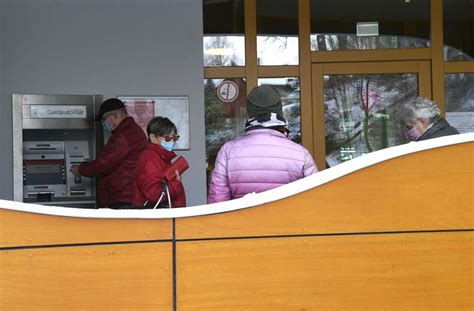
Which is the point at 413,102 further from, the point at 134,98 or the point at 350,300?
the point at 134,98

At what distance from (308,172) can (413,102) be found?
0.98 meters

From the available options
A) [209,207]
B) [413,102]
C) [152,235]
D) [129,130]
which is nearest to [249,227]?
[209,207]

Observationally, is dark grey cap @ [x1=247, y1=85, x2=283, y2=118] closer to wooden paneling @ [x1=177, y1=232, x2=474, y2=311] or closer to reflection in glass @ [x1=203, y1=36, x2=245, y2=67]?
wooden paneling @ [x1=177, y1=232, x2=474, y2=311]

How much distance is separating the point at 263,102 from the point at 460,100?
380 cm

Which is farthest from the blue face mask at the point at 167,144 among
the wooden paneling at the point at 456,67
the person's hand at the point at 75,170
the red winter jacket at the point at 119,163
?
the wooden paneling at the point at 456,67

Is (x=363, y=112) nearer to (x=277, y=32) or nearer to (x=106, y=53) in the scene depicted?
(x=277, y=32)

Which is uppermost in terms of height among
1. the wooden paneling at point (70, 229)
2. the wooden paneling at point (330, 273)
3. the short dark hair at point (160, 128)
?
the short dark hair at point (160, 128)

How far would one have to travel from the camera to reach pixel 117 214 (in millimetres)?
2768

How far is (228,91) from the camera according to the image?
6.43m

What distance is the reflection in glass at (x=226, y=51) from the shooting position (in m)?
6.43

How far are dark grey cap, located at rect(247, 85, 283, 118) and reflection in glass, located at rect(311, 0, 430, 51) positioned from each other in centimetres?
321

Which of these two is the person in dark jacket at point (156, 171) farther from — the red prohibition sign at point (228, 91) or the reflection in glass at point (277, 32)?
the reflection in glass at point (277, 32)

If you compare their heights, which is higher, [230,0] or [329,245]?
[230,0]

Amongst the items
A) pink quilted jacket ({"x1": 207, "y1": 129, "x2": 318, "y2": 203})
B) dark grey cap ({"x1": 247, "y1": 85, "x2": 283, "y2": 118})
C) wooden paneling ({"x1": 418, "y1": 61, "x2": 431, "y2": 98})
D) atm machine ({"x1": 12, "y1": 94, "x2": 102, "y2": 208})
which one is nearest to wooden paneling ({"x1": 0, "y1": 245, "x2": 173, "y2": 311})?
pink quilted jacket ({"x1": 207, "y1": 129, "x2": 318, "y2": 203})
